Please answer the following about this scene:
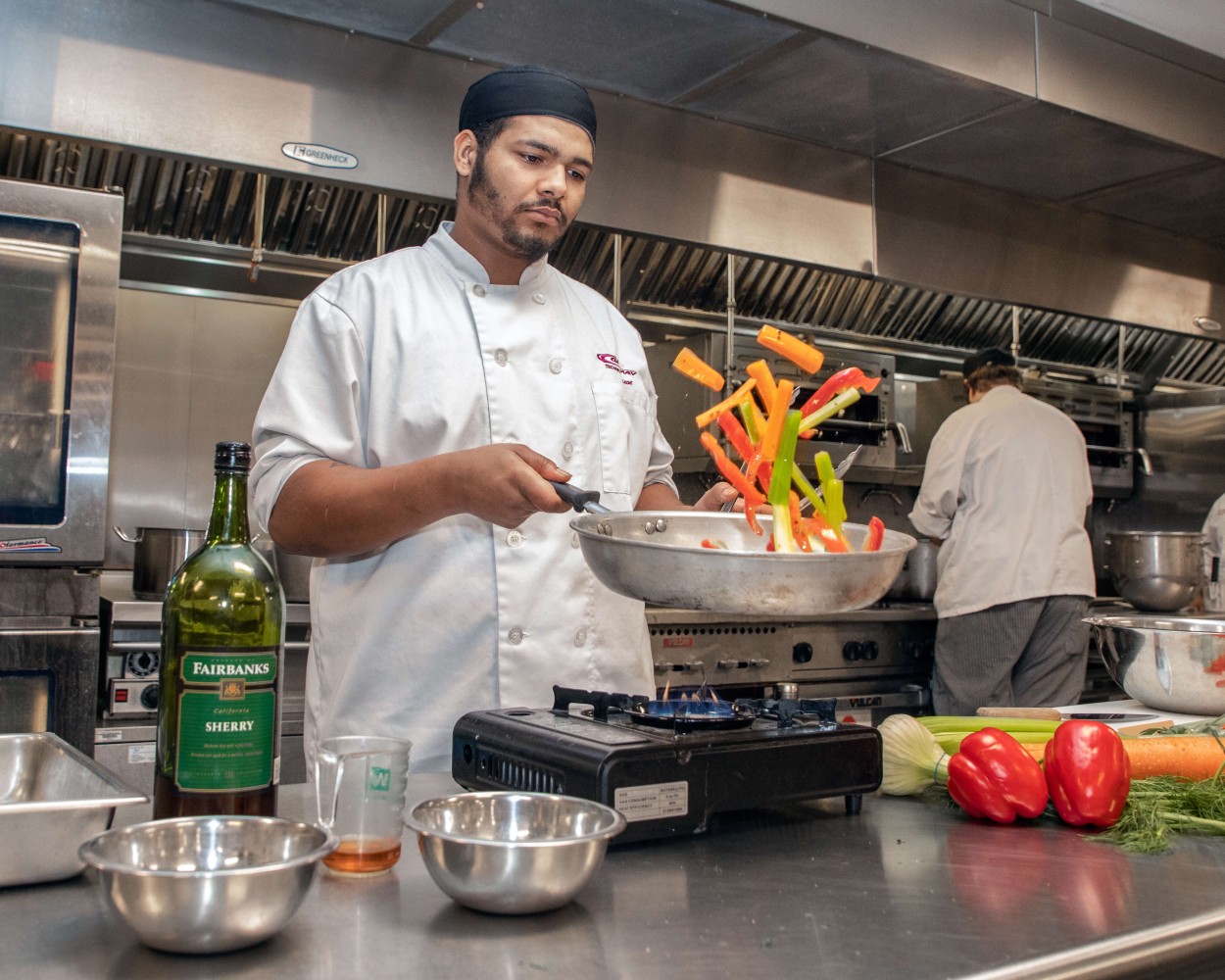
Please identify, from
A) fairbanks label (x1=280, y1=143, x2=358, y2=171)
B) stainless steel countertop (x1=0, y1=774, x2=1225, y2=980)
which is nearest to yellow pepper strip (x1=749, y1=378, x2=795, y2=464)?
stainless steel countertop (x1=0, y1=774, x2=1225, y2=980)

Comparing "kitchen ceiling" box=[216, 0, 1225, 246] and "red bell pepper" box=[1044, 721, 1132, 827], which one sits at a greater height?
"kitchen ceiling" box=[216, 0, 1225, 246]

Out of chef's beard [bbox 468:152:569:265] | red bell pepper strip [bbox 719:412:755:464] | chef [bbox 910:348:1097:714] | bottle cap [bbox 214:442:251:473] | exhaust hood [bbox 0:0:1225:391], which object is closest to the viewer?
bottle cap [bbox 214:442:251:473]

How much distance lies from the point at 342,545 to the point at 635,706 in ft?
1.54

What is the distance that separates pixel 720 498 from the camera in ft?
4.83

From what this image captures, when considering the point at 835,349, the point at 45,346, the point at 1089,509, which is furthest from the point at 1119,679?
the point at 1089,509

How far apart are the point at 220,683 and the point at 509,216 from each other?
904mm

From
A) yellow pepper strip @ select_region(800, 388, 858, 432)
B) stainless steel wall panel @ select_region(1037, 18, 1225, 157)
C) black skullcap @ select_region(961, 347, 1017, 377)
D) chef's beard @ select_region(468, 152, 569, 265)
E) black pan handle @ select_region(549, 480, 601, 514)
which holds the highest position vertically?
stainless steel wall panel @ select_region(1037, 18, 1225, 157)

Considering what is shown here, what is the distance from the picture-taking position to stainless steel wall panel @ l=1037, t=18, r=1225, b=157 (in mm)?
2900

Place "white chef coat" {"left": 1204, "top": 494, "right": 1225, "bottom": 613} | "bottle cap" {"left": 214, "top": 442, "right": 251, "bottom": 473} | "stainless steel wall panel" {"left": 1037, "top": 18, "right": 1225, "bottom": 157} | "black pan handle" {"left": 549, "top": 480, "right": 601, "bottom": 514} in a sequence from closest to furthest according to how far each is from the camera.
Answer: "bottle cap" {"left": 214, "top": 442, "right": 251, "bottom": 473}
"black pan handle" {"left": 549, "top": 480, "right": 601, "bottom": 514}
"stainless steel wall panel" {"left": 1037, "top": 18, "right": 1225, "bottom": 157}
"white chef coat" {"left": 1204, "top": 494, "right": 1225, "bottom": 613}

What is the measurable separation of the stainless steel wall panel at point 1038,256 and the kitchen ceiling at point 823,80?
0.09m

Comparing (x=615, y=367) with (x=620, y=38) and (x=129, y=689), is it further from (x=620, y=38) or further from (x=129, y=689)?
(x=129, y=689)

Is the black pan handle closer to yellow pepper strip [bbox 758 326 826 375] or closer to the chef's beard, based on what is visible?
yellow pepper strip [bbox 758 326 826 375]

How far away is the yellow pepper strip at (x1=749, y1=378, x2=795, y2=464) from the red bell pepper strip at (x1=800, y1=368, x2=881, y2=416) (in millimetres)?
22

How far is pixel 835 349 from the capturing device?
4.61 meters
